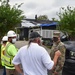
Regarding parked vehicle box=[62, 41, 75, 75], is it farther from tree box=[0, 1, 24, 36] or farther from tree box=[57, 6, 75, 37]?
tree box=[57, 6, 75, 37]

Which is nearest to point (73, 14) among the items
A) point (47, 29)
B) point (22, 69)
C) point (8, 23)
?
point (8, 23)

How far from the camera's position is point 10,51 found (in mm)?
6496

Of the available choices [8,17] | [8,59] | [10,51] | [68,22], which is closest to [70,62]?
[8,59]

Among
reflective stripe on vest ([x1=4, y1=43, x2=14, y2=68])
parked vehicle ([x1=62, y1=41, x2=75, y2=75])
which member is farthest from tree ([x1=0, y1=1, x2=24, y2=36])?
reflective stripe on vest ([x1=4, y1=43, x2=14, y2=68])

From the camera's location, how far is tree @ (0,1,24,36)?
15.9 meters

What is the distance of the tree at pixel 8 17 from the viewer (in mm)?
15883

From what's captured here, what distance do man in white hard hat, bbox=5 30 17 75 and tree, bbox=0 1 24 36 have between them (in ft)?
29.4

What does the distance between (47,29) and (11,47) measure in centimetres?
3037

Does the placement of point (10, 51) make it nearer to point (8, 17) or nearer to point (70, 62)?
point (70, 62)

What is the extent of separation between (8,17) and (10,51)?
10130mm

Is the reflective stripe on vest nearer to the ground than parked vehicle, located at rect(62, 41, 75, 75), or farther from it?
farther from it

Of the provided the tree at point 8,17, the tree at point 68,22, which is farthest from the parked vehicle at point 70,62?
the tree at point 68,22

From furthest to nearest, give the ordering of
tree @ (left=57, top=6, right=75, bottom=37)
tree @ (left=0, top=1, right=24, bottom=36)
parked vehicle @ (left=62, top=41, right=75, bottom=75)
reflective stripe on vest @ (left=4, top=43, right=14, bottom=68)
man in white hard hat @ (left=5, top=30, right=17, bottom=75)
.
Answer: tree @ (left=57, top=6, right=75, bottom=37) < tree @ (left=0, top=1, right=24, bottom=36) < parked vehicle @ (left=62, top=41, right=75, bottom=75) < reflective stripe on vest @ (left=4, top=43, right=14, bottom=68) < man in white hard hat @ (left=5, top=30, right=17, bottom=75)

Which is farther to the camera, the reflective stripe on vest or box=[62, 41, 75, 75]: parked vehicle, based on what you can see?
box=[62, 41, 75, 75]: parked vehicle
